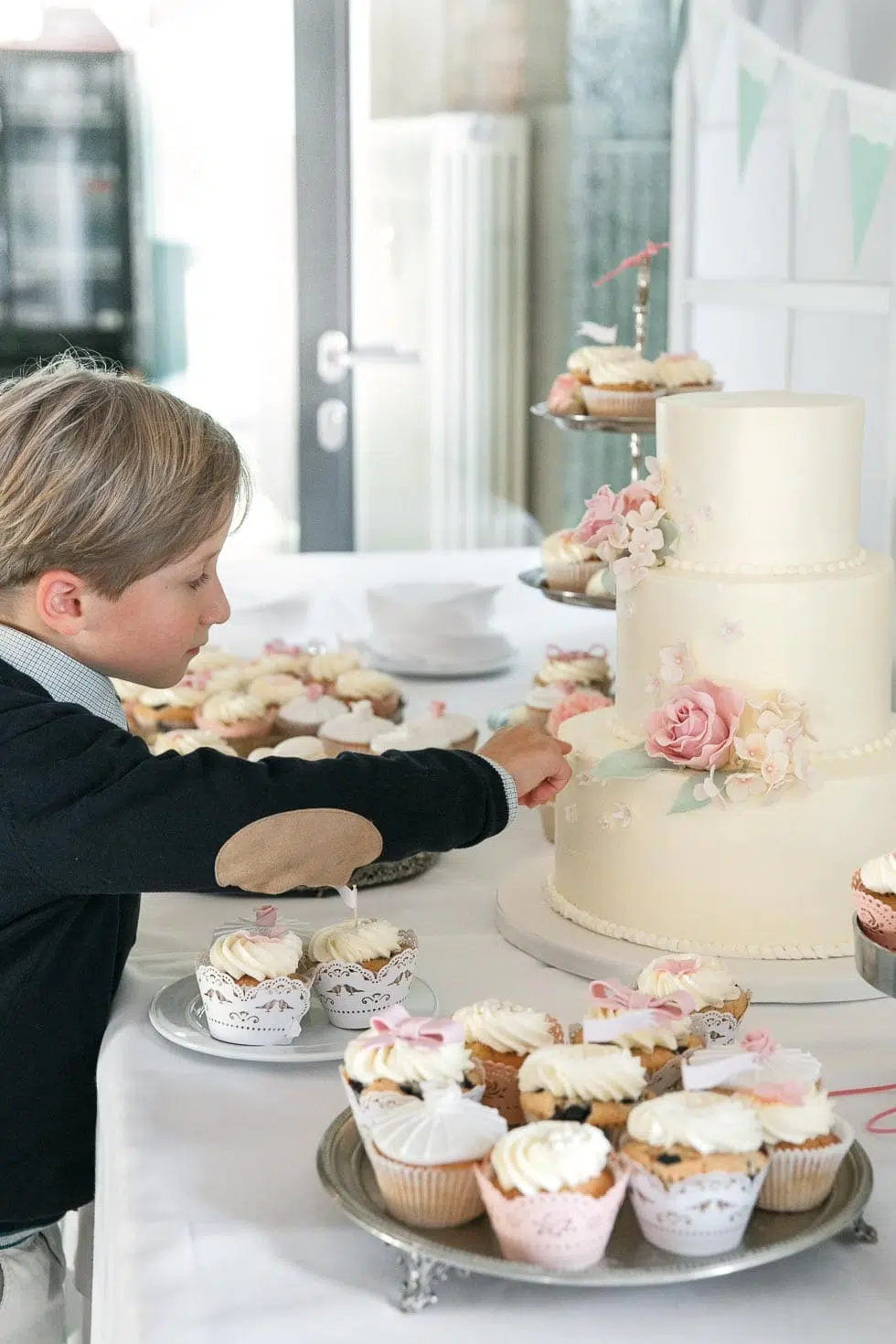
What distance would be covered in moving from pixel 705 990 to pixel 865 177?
1521 mm

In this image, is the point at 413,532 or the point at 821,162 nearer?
the point at 821,162

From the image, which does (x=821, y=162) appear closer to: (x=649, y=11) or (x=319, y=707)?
(x=319, y=707)

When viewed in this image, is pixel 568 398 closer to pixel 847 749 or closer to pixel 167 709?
pixel 167 709

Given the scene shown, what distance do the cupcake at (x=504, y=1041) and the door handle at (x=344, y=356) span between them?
361 centimetres

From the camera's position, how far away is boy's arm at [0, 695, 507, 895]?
128 cm

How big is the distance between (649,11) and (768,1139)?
367cm

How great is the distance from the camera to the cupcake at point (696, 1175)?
905 mm

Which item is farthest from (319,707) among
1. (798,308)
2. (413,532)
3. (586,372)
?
(413,532)

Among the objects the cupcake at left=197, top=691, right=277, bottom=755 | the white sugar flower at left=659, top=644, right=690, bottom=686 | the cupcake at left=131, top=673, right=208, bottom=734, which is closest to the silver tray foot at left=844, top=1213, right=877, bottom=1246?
the white sugar flower at left=659, top=644, right=690, bottom=686

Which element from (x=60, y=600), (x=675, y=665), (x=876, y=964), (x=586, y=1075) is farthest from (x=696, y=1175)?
(x=60, y=600)

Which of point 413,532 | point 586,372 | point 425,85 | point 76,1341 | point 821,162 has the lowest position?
point 76,1341

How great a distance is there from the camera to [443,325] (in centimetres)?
451

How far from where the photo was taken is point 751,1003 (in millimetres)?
1408

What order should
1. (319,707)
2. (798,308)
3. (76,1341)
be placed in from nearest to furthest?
(76,1341), (319,707), (798,308)
